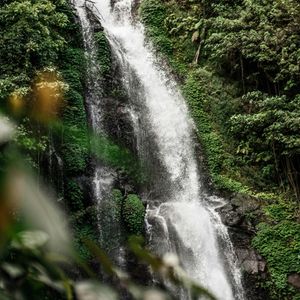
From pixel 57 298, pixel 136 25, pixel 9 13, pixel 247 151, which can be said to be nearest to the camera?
pixel 57 298

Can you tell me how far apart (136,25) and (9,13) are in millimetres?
7552

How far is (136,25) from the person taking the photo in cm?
1623

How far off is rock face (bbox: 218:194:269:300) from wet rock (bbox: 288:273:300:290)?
21.1 inches

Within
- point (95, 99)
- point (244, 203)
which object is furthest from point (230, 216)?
point (95, 99)

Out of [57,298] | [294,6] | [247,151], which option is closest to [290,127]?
[247,151]

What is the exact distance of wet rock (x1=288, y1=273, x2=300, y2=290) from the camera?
973cm

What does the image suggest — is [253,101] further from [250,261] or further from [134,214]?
[134,214]

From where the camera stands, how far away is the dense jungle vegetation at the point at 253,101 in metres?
10.7

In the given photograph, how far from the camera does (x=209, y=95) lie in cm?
1403

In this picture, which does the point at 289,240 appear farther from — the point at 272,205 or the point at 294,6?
the point at 294,6

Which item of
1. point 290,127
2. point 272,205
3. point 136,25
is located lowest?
point 272,205

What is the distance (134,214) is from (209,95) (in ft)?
17.7

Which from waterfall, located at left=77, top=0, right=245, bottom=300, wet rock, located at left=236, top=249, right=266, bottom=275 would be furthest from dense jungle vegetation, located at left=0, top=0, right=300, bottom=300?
waterfall, located at left=77, top=0, right=245, bottom=300

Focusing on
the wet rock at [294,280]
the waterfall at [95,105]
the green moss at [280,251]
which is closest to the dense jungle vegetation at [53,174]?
the waterfall at [95,105]
